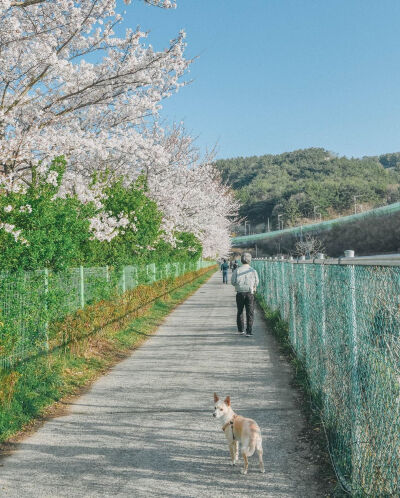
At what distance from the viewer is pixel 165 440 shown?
496 centimetres

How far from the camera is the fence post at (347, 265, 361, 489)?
3.68 m

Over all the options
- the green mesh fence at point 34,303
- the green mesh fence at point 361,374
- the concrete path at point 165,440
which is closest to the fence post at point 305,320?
the concrete path at point 165,440

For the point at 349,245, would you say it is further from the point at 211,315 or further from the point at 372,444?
the point at 372,444

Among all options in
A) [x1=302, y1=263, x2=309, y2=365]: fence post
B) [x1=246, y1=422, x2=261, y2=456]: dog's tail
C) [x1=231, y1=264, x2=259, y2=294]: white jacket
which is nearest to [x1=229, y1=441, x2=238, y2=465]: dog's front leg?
[x1=246, y1=422, x2=261, y2=456]: dog's tail

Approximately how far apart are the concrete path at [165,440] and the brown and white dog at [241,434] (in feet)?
0.47

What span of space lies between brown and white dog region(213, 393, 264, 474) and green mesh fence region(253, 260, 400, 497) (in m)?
0.68

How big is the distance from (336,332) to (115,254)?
10194 mm

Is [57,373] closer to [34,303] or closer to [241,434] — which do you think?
[34,303]

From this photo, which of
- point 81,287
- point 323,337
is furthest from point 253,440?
point 81,287

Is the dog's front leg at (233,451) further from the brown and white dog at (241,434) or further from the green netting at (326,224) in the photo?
the green netting at (326,224)

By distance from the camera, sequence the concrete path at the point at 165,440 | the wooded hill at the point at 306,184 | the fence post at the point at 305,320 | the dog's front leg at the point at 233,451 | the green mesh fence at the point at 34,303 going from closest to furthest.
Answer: the concrete path at the point at 165,440, the dog's front leg at the point at 233,451, the green mesh fence at the point at 34,303, the fence post at the point at 305,320, the wooded hill at the point at 306,184

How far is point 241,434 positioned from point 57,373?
4.00m

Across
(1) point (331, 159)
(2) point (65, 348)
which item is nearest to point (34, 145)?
(2) point (65, 348)

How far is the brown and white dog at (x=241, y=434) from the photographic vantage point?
4137mm
